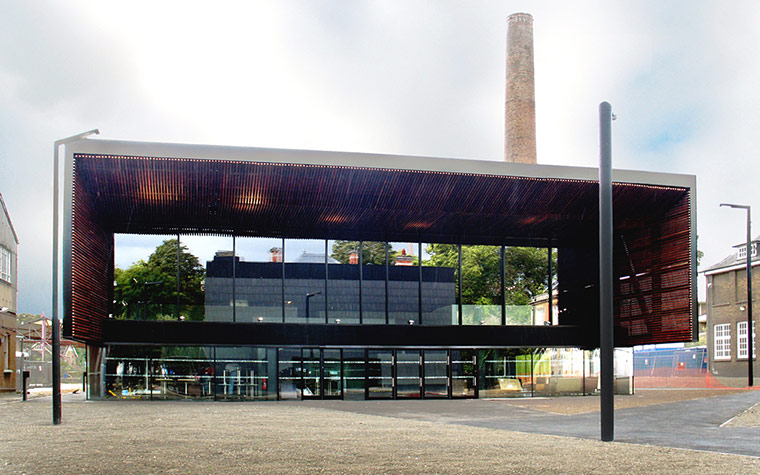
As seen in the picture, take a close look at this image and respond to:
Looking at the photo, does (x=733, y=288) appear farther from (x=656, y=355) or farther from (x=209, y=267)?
(x=209, y=267)

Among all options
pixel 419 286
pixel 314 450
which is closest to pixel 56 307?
pixel 314 450

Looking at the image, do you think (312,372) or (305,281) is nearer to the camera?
(312,372)

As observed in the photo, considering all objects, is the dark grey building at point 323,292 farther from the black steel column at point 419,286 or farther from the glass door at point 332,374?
the glass door at point 332,374

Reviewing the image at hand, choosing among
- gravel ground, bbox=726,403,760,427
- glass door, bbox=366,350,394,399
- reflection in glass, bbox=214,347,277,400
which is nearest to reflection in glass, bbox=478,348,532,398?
glass door, bbox=366,350,394,399

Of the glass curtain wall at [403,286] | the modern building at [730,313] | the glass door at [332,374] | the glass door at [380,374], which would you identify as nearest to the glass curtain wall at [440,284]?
the glass curtain wall at [403,286]

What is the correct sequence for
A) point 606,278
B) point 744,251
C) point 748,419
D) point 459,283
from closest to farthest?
point 606,278 < point 748,419 < point 459,283 < point 744,251

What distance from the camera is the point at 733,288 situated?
5016cm

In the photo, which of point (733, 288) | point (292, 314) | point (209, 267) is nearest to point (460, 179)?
point (292, 314)

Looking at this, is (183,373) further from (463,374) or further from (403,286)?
(463,374)

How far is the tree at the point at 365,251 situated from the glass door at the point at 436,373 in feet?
12.8

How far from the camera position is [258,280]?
29.7 meters

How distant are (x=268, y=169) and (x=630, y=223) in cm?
1339

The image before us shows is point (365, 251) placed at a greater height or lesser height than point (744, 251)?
lesser

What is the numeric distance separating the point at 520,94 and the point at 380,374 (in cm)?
2248
